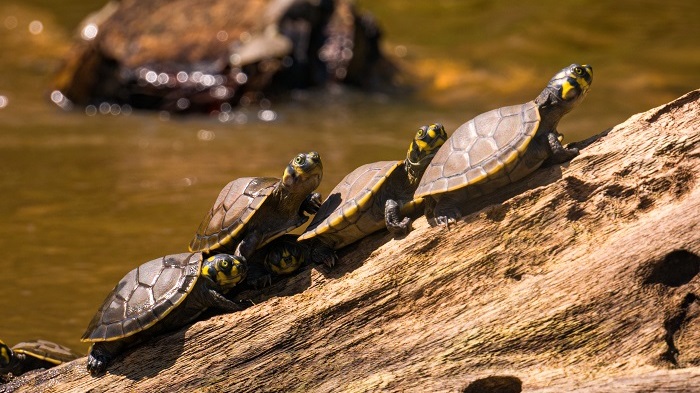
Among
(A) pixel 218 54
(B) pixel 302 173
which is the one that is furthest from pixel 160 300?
(A) pixel 218 54

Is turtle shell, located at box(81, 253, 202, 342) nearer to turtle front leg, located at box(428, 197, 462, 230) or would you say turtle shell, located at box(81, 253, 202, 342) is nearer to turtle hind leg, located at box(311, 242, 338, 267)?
turtle hind leg, located at box(311, 242, 338, 267)

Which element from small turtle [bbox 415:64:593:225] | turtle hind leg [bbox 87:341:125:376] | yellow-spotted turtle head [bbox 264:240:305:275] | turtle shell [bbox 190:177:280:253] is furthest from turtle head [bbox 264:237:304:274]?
turtle hind leg [bbox 87:341:125:376]

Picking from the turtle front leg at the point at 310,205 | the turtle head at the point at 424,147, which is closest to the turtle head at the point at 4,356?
the turtle front leg at the point at 310,205

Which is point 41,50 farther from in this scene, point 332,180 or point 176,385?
point 176,385

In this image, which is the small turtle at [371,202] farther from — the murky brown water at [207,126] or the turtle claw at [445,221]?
the murky brown water at [207,126]

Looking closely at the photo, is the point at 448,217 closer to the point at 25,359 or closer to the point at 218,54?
the point at 25,359

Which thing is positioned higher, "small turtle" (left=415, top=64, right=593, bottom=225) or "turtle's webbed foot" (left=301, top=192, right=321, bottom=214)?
"turtle's webbed foot" (left=301, top=192, right=321, bottom=214)
